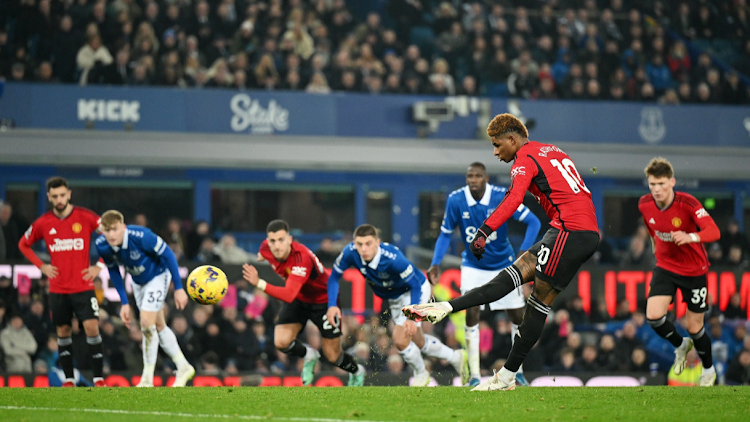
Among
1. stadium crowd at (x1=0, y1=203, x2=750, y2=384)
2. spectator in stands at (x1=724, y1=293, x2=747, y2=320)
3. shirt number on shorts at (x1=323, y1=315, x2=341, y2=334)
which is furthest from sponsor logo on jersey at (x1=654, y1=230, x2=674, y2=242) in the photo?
spectator in stands at (x1=724, y1=293, x2=747, y2=320)

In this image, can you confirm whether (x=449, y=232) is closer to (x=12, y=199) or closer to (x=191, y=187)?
(x=191, y=187)

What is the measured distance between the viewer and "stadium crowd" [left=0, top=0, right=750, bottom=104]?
53.0 ft

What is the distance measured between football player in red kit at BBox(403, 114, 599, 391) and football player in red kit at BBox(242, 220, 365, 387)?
3033mm

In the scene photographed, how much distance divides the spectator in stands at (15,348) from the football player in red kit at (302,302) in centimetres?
445

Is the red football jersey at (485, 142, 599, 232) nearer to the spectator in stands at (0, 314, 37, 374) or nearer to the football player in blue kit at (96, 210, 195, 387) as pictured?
the football player in blue kit at (96, 210, 195, 387)

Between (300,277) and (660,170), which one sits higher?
(660,170)

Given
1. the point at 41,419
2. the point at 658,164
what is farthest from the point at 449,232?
the point at 41,419

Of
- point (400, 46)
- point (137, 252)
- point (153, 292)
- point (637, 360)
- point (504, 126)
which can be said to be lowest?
point (637, 360)

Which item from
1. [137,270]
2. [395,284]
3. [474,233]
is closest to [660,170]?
[474,233]

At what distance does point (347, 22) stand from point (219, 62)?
9.53 feet

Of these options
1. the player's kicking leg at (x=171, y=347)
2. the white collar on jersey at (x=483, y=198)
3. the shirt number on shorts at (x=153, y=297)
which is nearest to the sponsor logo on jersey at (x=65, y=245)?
the shirt number on shorts at (x=153, y=297)

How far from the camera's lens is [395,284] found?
32.9ft

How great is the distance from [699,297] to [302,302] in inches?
160

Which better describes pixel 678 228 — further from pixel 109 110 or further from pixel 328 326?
pixel 109 110
